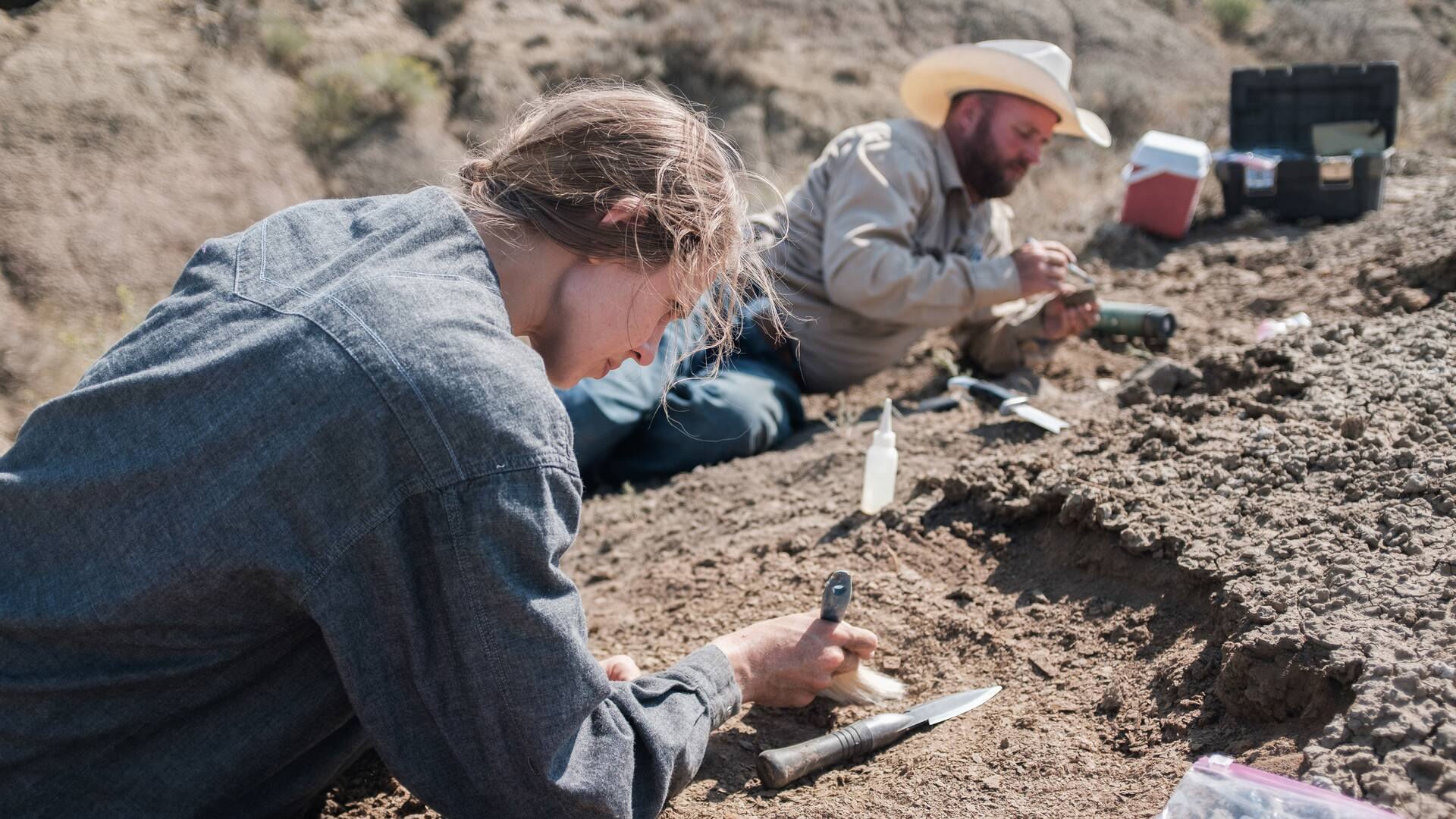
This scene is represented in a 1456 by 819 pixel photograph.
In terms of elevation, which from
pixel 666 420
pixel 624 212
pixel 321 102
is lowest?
pixel 666 420

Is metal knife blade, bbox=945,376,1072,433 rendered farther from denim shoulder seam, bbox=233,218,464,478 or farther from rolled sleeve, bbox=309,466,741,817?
denim shoulder seam, bbox=233,218,464,478

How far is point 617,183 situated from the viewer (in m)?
1.65

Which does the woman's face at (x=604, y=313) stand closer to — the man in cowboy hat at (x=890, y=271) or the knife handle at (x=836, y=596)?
the knife handle at (x=836, y=596)

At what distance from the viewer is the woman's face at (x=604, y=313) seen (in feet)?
5.57

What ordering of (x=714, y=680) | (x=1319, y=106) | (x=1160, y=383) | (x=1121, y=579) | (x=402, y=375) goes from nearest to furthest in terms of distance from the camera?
(x=402, y=375)
(x=714, y=680)
(x=1121, y=579)
(x=1160, y=383)
(x=1319, y=106)

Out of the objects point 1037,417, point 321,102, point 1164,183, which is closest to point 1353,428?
point 1037,417

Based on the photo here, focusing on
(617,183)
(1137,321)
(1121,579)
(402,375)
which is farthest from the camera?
(1137,321)

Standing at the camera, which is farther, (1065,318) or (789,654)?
(1065,318)

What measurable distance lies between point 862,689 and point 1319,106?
17.2 ft

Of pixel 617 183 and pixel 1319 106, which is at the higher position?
pixel 617 183

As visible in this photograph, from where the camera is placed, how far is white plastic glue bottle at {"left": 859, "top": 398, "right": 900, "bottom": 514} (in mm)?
3100

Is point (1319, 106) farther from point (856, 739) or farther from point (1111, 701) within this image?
point (856, 739)

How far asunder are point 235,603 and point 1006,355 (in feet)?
12.3

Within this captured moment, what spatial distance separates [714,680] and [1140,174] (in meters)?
4.96
